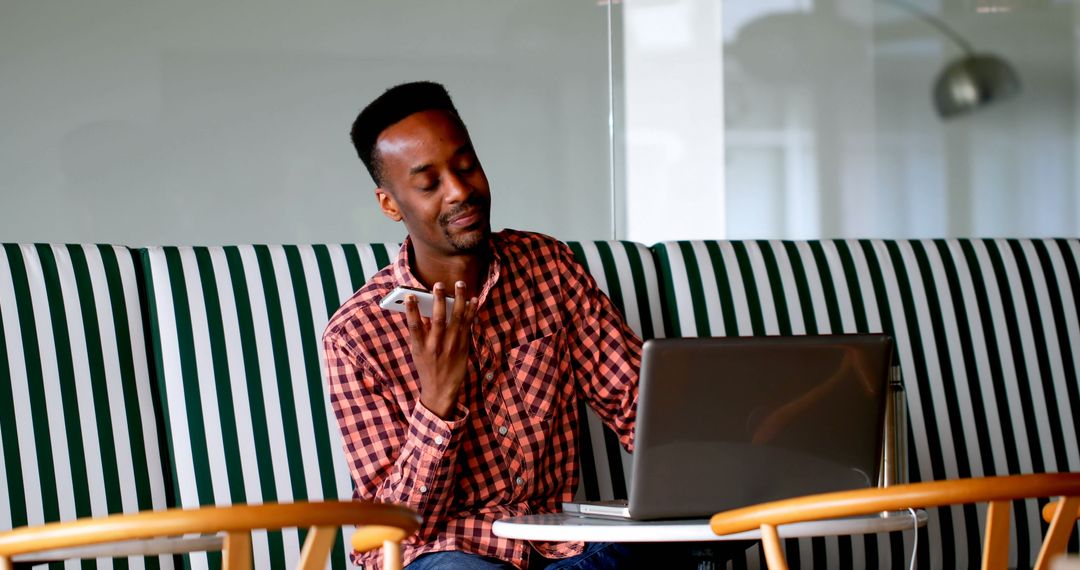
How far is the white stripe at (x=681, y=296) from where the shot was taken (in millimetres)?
2307

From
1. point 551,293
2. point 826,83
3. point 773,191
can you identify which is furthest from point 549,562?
point 826,83

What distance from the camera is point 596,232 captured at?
2.91 metres

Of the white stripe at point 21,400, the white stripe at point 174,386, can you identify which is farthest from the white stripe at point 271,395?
the white stripe at point 21,400

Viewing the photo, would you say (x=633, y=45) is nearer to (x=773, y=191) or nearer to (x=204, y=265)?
(x=773, y=191)

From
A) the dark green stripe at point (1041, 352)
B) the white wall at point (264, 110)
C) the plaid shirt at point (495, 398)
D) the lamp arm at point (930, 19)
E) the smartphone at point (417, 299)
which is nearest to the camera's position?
the smartphone at point (417, 299)

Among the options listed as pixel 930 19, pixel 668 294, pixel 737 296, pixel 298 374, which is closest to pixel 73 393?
pixel 298 374

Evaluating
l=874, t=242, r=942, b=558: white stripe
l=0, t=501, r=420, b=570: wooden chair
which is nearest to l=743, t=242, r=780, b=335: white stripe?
l=874, t=242, r=942, b=558: white stripe

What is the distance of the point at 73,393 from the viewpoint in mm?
1979

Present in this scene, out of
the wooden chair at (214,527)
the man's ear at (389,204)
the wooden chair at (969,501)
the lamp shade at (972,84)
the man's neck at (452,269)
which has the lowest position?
the wooden chair at (969,501)

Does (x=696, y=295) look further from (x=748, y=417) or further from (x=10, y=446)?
(x=10, y=446)

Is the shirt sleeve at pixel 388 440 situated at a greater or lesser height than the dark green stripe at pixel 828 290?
lesser

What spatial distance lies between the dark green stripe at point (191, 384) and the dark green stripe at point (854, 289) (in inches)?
45.7

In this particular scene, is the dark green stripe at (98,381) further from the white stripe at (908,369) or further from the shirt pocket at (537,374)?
the white stripe at (908,369)

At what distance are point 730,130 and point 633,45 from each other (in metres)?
0.31
